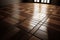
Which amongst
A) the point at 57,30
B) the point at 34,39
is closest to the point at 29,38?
the point at 34,39

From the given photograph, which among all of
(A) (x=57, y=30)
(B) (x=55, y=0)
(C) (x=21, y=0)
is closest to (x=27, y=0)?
(C) (x=21, y=0)

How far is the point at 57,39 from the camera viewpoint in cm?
119

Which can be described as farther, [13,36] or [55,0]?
[55,0]

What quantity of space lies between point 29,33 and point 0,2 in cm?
294

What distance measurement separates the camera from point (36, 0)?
15.6 ft

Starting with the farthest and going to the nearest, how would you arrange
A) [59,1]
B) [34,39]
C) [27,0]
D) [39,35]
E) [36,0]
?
[27,0] → [36,0] → [59,1] → [39,35] → [34,39]

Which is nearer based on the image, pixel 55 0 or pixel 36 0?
pixel 55 0

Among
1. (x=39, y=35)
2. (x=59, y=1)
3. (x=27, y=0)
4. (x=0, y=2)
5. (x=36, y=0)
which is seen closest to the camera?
(x=39, y=35)

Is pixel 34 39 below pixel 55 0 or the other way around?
below

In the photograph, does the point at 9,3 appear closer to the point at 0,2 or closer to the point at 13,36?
the point at 0,2

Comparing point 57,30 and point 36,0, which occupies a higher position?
point 36,0

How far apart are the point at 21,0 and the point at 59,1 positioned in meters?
2.36

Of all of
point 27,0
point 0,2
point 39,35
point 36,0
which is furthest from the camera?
point 27,0

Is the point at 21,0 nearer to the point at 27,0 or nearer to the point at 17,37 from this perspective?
the point at 27,0
